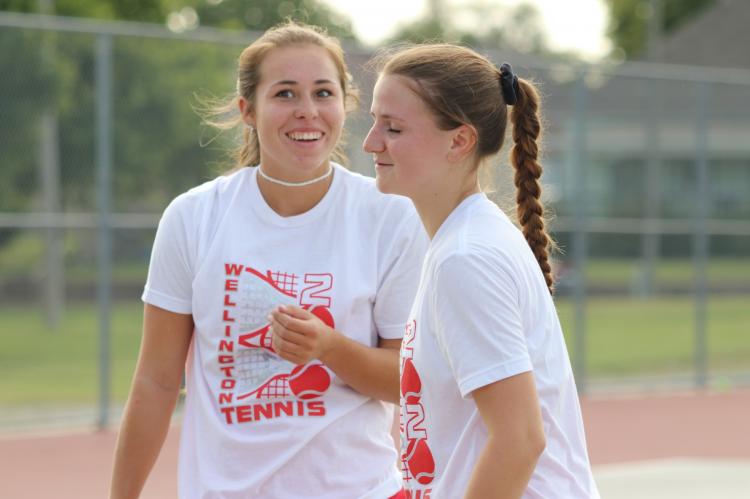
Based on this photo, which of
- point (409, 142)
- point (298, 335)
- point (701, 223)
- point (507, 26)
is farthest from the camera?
point (507, 26)

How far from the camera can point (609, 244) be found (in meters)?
14.2

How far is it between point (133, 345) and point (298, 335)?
9931 millimetres

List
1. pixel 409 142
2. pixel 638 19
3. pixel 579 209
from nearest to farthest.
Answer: pixel 409 142, pixel 579 209, pixel 638 19

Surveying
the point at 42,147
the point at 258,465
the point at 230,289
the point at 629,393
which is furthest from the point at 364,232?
the point at 629,393

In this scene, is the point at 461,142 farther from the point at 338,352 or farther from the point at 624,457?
the point at 624,457

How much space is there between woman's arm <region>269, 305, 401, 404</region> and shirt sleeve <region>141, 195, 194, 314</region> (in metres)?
0.28

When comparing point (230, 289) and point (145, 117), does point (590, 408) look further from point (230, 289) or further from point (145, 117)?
point (230, 289)

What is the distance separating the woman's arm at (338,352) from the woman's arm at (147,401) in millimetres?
336

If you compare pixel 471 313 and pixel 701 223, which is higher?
pixel 701 223

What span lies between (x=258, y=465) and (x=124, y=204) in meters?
7.75

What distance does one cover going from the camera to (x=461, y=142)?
2.58m

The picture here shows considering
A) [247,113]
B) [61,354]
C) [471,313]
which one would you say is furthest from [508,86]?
[61,354]

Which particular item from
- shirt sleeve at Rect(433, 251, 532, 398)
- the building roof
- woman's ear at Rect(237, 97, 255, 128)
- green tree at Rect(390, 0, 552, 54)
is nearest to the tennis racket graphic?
woman's ear at Rect(237, 97, 255, 128)

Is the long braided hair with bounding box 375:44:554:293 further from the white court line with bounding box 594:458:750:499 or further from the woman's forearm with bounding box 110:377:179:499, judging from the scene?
the white court line with bounding box 594:458:750:499
